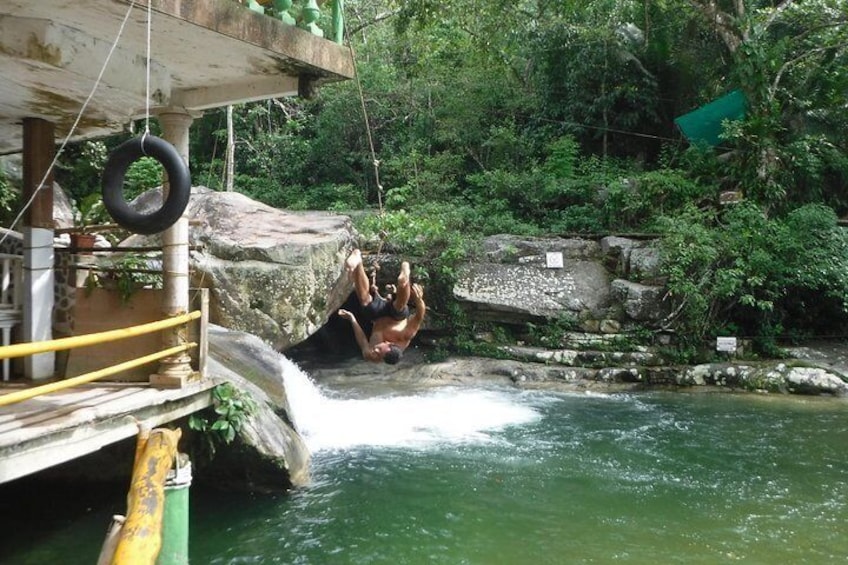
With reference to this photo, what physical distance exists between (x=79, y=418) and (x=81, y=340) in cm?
69

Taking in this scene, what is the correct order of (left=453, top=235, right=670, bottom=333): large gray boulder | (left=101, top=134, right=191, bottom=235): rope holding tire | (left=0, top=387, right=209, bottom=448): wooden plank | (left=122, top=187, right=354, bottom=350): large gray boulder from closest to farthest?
(left=0, top=387, right=209, bottom=448): wooden plank
(left=101, top=134, right=191, bottom=235): rope holding tire
(left=122, top=187, right=354, bottom=350): large gray boulder
(left=453, top=235, right=670, bottom=333): large gray boulder

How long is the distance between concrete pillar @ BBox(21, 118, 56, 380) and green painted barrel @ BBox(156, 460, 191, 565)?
2.76m

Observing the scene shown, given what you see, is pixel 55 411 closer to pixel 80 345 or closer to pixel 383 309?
pixel 80 345

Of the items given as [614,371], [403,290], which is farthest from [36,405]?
[614,371]

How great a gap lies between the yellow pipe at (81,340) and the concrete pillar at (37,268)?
1.50 metres

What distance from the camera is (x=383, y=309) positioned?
7488 mm

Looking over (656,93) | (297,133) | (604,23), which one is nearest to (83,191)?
(297,133)

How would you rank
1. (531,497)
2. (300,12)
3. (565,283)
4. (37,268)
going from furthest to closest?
(565,283)
(531,497)
(37,268)
(300,12)

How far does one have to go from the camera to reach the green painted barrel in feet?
13.2

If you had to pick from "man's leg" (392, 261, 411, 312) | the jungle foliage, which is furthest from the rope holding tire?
the jungle foliage

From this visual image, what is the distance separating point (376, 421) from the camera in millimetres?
9789

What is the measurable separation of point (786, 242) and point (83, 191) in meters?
15.7

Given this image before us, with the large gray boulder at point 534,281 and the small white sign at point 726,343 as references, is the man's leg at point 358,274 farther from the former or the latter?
the small white sign at point 726,343

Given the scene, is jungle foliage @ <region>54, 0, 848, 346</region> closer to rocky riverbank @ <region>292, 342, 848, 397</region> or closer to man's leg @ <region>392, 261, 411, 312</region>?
rocky riverbank @ <region>292, 342, 848, 397</region>
